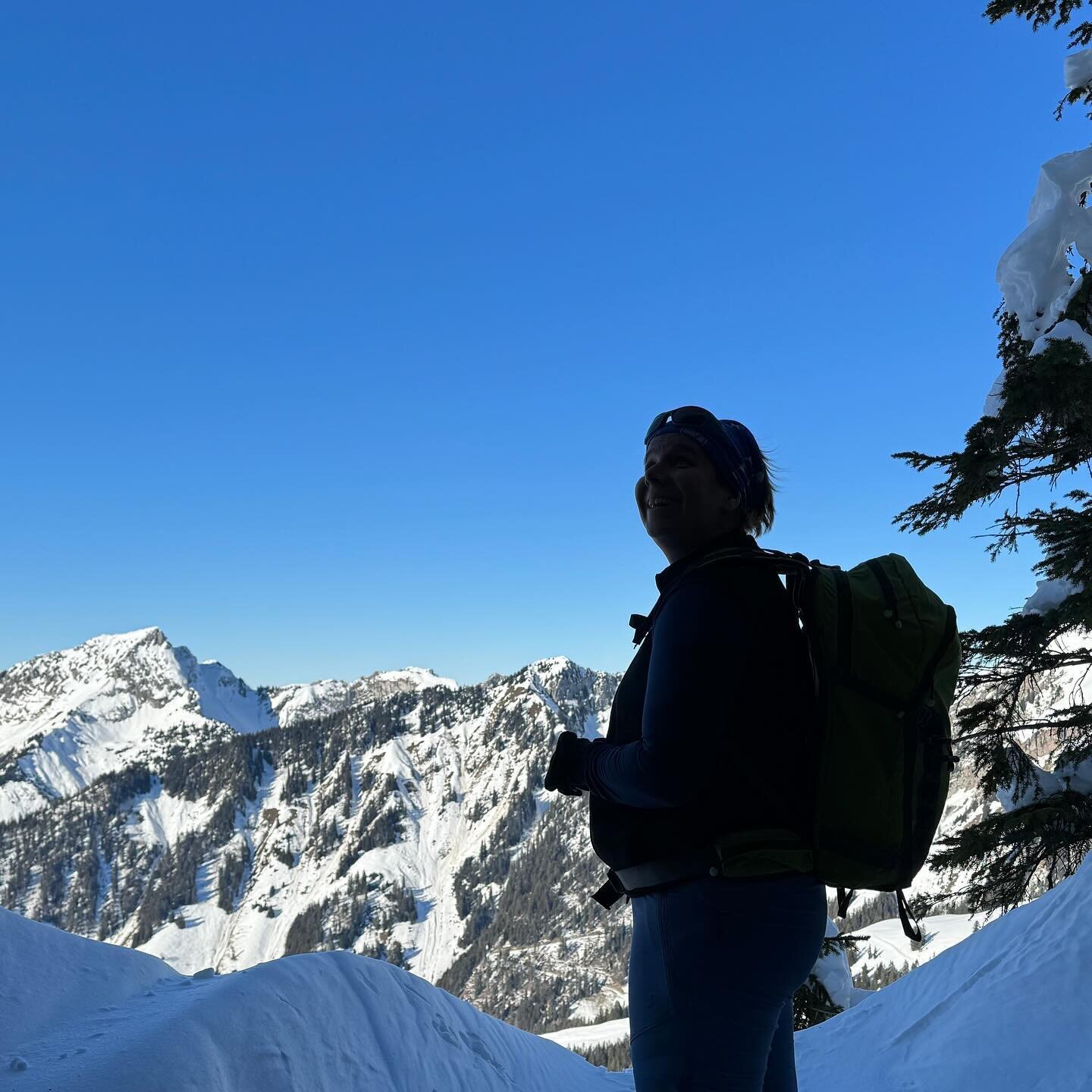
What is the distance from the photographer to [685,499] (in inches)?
99.8

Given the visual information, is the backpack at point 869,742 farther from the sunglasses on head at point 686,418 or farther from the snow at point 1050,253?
the snow at point 1050,253

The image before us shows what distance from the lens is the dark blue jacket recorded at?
2.09 m

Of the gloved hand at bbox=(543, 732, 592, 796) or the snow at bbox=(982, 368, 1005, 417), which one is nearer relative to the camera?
the gloved hand at bbox=(543, 732, 592, 796)

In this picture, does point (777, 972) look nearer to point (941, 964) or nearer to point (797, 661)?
point (797, 661)

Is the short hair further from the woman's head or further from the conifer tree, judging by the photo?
the conifer tree

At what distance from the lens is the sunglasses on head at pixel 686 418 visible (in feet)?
8.65

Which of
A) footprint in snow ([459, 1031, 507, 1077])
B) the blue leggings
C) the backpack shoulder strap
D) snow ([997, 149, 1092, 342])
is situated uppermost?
snow ([997, 149, 1092, 342])

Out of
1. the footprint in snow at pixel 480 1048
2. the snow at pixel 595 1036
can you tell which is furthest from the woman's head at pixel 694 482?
the snow at pixel 595 1036

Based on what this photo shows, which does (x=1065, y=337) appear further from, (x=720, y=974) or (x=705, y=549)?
(x=720, y=974)

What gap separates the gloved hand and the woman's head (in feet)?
2.26

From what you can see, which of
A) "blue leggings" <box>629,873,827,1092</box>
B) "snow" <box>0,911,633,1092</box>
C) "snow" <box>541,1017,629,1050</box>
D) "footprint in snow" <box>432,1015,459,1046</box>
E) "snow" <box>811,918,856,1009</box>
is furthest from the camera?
"snow" <box>541,1017,629,1050</box>

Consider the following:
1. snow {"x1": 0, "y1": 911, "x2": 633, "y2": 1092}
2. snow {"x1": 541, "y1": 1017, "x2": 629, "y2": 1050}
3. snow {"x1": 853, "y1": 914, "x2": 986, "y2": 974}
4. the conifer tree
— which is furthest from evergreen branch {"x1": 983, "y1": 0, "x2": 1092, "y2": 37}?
snow {"x1": 853, "y1": 914, "x2": 986, "y2": 974}

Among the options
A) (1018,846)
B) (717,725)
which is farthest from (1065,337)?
(717,725)

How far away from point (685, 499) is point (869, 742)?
0.90 meters
